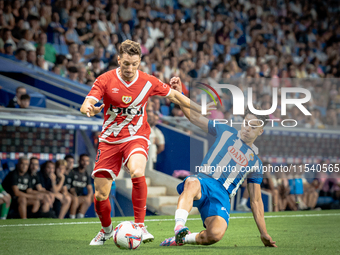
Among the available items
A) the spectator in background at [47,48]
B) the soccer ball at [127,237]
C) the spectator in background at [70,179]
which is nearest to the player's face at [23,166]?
the spectator in background at [70,179]

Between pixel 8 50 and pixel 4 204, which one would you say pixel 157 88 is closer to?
pixel 4 204

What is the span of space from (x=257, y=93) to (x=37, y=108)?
668cm

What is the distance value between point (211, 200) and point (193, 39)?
1113cm

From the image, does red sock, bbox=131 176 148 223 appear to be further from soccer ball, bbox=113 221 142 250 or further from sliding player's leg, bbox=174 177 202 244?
sliding player's leg, bbox=174 177 202 244

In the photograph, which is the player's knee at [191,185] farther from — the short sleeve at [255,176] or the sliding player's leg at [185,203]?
the short sleeve at [255,176]

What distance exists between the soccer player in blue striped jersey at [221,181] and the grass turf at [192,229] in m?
0.21

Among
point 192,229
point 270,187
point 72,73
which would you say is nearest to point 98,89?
point 192,229

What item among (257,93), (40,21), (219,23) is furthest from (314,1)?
(40,21)

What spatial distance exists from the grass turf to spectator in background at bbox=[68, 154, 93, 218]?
4.18 ft

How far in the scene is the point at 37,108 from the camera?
9.81 meters

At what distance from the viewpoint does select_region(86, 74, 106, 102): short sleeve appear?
16.2 feet

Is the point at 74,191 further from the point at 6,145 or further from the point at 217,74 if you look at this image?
the point at 217,74

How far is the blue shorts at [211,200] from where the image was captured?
5.11 meters

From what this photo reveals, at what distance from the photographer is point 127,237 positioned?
4.63m
